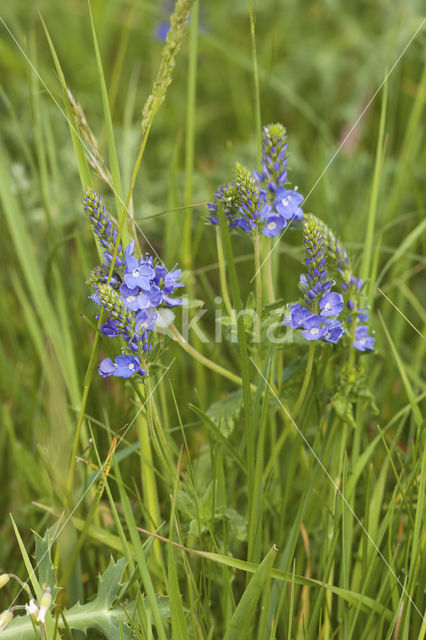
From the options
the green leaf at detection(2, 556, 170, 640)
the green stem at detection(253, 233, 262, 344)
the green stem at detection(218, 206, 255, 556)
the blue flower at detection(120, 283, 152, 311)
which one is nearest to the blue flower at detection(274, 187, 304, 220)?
the green stem at detection(253, 233, 262, 344)

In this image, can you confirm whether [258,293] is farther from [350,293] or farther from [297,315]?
[350,293]

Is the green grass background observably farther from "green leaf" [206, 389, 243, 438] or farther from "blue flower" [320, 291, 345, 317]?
"blue flower" [320, 291, 345, 317]

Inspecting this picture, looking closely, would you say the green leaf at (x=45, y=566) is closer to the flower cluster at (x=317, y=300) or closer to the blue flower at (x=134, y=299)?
the blue flower at (x=134, y=299)

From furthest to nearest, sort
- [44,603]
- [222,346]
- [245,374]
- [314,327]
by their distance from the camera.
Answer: [222,346], [314,327], [245,374], [44,603]

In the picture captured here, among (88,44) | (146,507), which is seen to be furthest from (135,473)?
(88,44)

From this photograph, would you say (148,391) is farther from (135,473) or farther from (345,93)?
(345,93)

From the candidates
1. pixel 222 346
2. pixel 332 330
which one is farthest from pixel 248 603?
pixel 222 346
